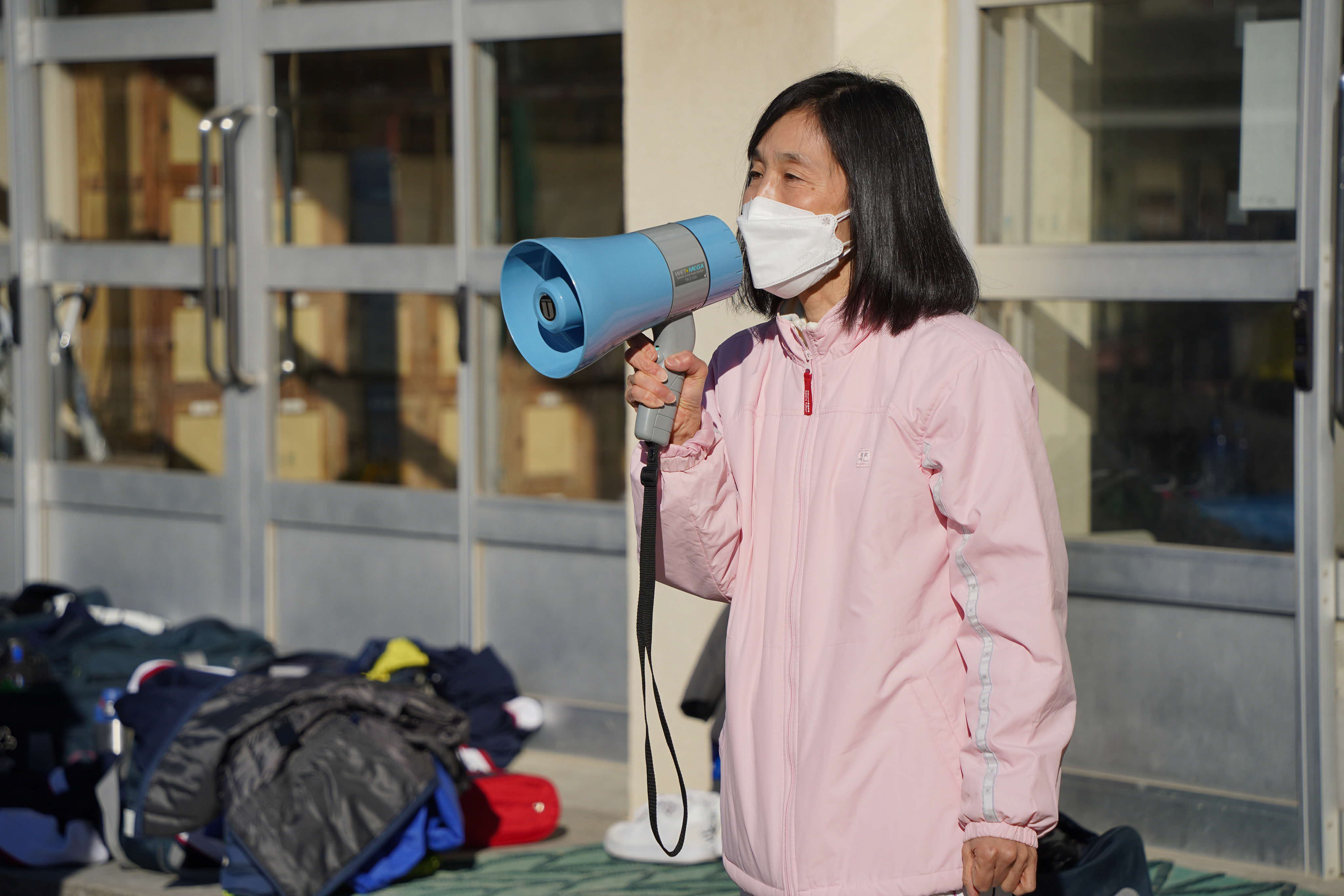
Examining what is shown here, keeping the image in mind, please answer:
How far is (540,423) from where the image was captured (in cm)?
502

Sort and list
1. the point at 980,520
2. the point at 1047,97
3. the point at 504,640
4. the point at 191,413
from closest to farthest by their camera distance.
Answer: the point at 980,520 → the point at 1047,97 → the point at 504,640 → the point at 191,413

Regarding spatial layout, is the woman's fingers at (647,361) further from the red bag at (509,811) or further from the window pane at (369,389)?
the window pane at (369,389)

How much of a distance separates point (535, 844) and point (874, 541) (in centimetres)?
230

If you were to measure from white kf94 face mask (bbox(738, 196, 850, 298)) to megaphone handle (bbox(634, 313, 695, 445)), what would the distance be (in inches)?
5.3

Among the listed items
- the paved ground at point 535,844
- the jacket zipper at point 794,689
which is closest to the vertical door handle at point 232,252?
the paved ground at point 535,844

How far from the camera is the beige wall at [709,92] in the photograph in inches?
139

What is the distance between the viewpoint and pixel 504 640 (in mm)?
4910

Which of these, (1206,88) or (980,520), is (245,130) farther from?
(980,520)

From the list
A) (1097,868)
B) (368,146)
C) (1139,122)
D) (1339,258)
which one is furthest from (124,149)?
(1097,868)

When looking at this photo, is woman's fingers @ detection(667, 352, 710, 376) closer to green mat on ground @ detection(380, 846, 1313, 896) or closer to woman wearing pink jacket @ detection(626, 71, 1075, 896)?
woman wearing pink jacket @ detection(626, 71, 1075, 896)

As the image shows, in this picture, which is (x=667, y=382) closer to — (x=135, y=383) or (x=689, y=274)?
(x=689, y=274)

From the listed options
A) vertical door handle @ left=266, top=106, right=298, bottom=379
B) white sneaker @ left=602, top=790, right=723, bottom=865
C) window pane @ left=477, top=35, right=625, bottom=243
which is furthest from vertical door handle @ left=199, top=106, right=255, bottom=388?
white sneaker @ left=602, top=790, right=723, bottom=865

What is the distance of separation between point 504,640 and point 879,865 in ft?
10.0

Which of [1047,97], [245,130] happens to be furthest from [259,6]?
[1047,97]
